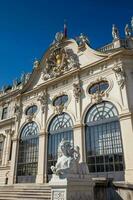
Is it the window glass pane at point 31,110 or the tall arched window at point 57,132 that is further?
the window glass pane at point 31,110

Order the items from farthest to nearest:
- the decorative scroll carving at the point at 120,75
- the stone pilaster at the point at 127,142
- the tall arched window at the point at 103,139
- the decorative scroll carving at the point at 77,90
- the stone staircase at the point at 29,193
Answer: the decorative scroll carving at the point at 77,90 → the decorative scroll carving at the point at 120,75 → the tall arched window at the point at 103,139 → the stone pilaster at the point at 127,142 → the stone staircase at the point at 29,193

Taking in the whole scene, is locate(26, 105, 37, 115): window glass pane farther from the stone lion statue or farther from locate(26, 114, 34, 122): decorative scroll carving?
the stone lion statue

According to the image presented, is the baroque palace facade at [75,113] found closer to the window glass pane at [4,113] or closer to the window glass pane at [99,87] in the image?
the window glass pane at [99,87]

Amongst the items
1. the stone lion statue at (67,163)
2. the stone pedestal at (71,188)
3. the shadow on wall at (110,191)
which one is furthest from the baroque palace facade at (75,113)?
the stone lion statue at (67,163)

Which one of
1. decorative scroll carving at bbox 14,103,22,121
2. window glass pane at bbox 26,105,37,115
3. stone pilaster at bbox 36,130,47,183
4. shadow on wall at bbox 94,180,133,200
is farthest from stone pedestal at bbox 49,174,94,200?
decorative scroll carving at bbox 14,103,22,121

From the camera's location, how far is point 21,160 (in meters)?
26.5

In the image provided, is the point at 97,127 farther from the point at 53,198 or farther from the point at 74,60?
the point at 53,198

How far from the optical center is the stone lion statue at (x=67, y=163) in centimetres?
1077

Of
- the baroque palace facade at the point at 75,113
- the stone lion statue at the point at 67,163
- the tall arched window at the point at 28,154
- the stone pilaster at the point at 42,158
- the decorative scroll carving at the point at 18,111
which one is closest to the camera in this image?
the stone lion statue at the point at 67,163

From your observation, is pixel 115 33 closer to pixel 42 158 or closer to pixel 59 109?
pixel 59 109

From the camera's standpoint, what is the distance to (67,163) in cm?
1102

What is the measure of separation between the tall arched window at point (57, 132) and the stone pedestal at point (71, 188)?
1160cm

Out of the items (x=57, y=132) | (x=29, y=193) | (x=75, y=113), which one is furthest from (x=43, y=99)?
(x=29, y=193)

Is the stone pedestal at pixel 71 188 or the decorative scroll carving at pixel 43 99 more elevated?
the decorative scroll carving at pixel 43 99
